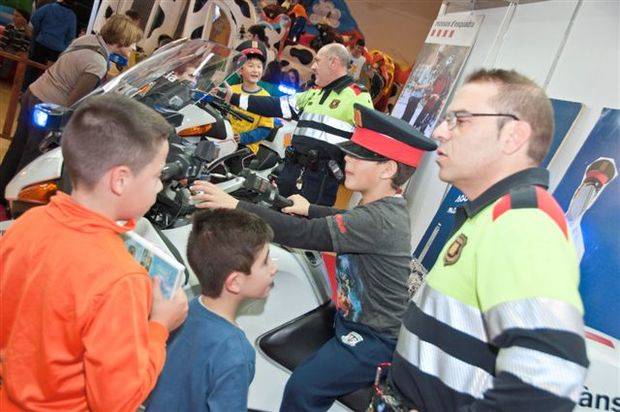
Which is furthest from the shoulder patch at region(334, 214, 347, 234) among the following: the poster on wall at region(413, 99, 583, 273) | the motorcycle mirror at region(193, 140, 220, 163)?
the poster on wall at region(413, 99, 583, 273)

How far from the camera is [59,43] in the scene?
773cm

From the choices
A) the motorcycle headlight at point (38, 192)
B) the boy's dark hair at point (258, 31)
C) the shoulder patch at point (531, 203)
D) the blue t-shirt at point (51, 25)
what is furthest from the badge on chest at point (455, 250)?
the boy's dark hair at point (258, 31)

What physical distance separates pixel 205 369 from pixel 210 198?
555 millimetres

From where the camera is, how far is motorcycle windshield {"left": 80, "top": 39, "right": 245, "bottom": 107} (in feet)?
8.64

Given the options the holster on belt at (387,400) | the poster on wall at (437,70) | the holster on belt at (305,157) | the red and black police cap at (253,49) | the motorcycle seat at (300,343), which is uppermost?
the poster on wall at (437,70)

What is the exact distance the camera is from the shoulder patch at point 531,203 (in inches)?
47.3

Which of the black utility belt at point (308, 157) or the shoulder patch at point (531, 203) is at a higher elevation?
the shoulder patch at point (531, 203)

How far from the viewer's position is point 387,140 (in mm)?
2168

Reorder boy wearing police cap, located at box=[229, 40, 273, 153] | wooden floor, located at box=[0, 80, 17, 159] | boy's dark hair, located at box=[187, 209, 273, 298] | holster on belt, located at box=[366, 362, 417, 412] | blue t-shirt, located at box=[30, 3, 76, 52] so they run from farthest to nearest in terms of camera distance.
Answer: blue t-shirt, located at box=[30, 3, 76, 52] < wooden floor, located at box=[0, 80, 17, 159] < boy wearing police cap, located at box=[229, 40, 273, 153] < boy's dark hair, located at box=[187, 209, 273, 298] < holster on belt, located at box=[366, 362, 417, 412]

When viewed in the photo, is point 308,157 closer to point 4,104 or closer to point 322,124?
point 322,124

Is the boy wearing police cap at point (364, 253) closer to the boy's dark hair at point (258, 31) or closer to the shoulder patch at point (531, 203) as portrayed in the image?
the shoulder patch at point (531, 203)

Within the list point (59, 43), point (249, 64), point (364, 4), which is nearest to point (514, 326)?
point (249, 64)

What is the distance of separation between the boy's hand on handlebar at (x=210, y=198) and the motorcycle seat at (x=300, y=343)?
1.88 ft

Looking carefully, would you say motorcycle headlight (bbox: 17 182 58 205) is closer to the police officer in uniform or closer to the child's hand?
the child's hand
